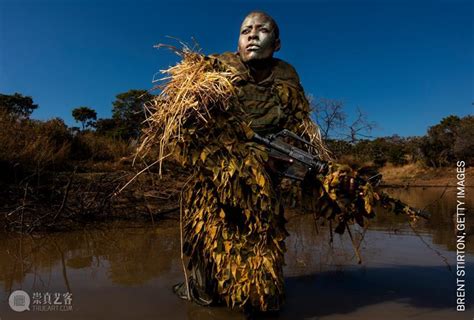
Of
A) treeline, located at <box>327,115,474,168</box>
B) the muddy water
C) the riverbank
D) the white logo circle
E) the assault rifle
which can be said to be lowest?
the white logo circle

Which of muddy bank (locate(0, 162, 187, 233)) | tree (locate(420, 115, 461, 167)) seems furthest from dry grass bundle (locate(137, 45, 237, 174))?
tree (locate(420, 115, 461, 167))

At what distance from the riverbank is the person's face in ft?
47.7

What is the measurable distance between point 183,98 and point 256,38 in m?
0.96

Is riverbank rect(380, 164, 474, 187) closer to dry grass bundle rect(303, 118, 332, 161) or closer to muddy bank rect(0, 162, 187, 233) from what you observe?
muddy bank rect(0, 162, 187, 233)

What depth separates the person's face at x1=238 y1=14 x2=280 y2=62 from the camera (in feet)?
11.6

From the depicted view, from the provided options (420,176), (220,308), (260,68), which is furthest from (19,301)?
(420,176)

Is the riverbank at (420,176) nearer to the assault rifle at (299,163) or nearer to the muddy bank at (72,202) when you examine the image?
the muddy bank at (72,202)

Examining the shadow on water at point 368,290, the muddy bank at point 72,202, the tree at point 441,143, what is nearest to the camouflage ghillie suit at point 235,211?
the shadow on water at point 368,290

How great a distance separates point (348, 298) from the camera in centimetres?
367

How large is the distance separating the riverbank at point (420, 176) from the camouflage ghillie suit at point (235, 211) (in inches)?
Result: 583

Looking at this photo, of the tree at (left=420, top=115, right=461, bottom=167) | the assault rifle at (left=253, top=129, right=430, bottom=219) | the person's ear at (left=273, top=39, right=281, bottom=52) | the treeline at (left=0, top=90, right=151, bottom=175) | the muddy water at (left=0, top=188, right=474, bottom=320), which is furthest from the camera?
the tree at (left=420, top=115, right=461, bottom=167)

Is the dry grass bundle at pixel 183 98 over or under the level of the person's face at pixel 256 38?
under

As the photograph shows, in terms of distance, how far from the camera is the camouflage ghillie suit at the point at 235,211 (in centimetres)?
304

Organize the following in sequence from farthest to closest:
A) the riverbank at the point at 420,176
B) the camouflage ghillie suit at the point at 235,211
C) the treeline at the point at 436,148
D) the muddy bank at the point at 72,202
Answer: the treeline at the point at 436,148 < the riverbank at the point at 420,176 < the muddy bank at the point at 72,202 < the camouflage ghillie suit at the point at 235,211
